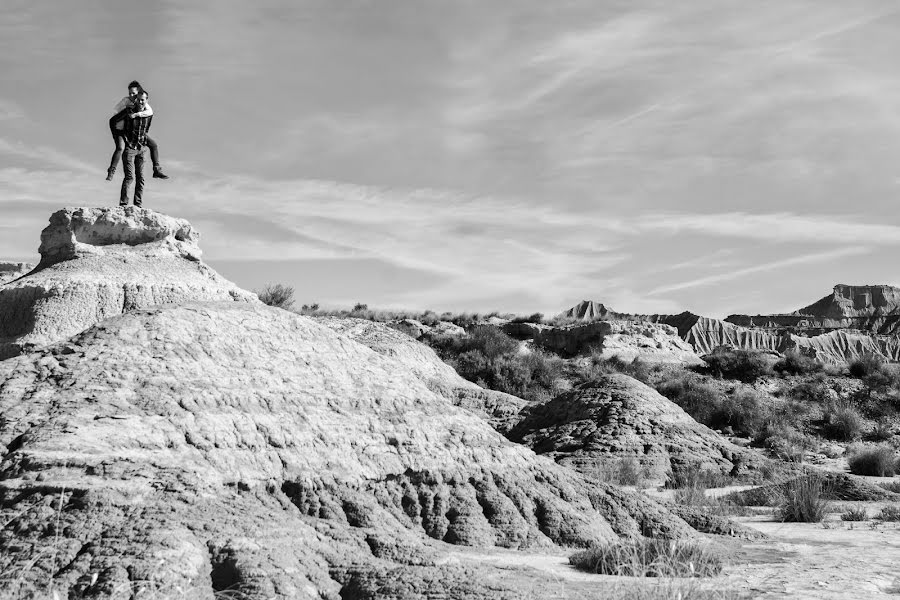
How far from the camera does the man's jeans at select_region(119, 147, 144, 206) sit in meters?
10.2

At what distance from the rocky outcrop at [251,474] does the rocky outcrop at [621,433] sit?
18.8 ft

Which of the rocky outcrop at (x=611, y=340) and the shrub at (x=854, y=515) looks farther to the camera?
the rocky outcrop at (x=611, y=340)

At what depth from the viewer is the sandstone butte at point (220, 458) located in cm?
508

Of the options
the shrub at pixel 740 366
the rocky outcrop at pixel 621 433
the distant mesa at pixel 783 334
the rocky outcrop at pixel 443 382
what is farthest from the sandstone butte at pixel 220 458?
the distant mesa at pixel 783 334

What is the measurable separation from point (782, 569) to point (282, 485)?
4199 mm

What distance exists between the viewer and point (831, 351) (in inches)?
2453

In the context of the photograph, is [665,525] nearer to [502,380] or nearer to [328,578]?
[328,578]

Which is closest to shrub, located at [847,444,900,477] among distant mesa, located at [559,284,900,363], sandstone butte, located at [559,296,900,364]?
distant mesa, located at [559,284,900,363]

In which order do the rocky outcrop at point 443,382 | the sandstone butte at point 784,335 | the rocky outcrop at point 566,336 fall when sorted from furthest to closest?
the sandstone butte at point 784,335
the rocky outcrop at point 566,336
the rocky outcrop at point 443,382

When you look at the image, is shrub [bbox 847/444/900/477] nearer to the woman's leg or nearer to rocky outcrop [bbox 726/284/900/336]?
the woman's leg

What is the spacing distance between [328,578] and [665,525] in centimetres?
430

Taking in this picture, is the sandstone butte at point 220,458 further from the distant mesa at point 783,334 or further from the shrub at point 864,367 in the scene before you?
the distant mesa at point 783,334

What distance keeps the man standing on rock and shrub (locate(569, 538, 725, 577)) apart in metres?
6.87

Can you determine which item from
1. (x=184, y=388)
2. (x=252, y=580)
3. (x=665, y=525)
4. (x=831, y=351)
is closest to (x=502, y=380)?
(x=665, y=525)
